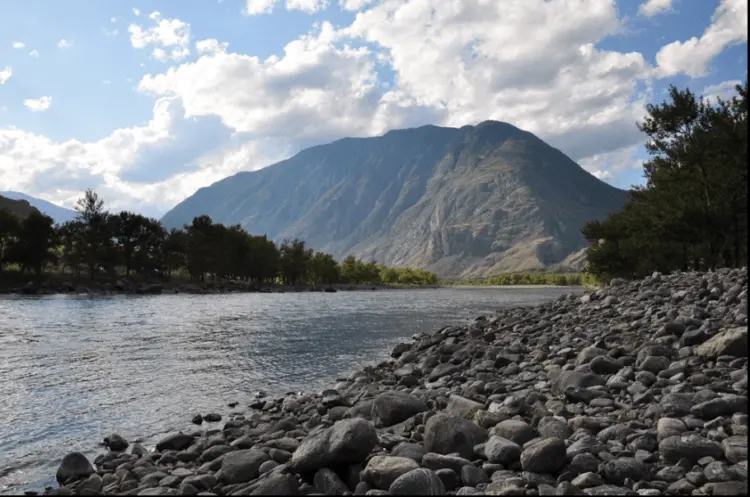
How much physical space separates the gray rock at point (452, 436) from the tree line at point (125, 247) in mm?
133556

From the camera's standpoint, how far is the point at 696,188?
5000 cm

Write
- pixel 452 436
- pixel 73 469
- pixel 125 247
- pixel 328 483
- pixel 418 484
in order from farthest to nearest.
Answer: pixel 125 247, pixel 73 469, pixel 452 436, pixel 328 483, pixel 418 484

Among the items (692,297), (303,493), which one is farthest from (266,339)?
(303,493)

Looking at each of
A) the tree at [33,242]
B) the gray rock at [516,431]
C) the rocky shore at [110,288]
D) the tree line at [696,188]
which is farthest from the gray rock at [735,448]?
the tree at [33,242]

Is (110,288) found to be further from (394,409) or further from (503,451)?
(503,451)

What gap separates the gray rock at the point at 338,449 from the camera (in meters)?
8.93

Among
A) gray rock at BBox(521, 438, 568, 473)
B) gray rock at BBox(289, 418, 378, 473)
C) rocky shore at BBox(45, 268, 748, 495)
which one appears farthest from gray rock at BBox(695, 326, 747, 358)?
gray rock at BBox(289, 418, 378, 473)

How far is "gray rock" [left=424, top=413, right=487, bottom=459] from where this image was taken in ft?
30.7

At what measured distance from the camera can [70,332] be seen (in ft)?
125

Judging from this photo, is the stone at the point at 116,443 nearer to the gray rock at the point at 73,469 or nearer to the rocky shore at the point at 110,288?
the gray rock at the point at 73,469

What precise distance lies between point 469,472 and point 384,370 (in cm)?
1476

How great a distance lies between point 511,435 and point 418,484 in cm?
272

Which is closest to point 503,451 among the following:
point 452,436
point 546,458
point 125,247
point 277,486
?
point 546,458

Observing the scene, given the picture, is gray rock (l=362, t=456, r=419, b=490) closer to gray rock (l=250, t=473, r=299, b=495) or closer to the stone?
gray rock (l=250, t=473, r=299, b=495)
